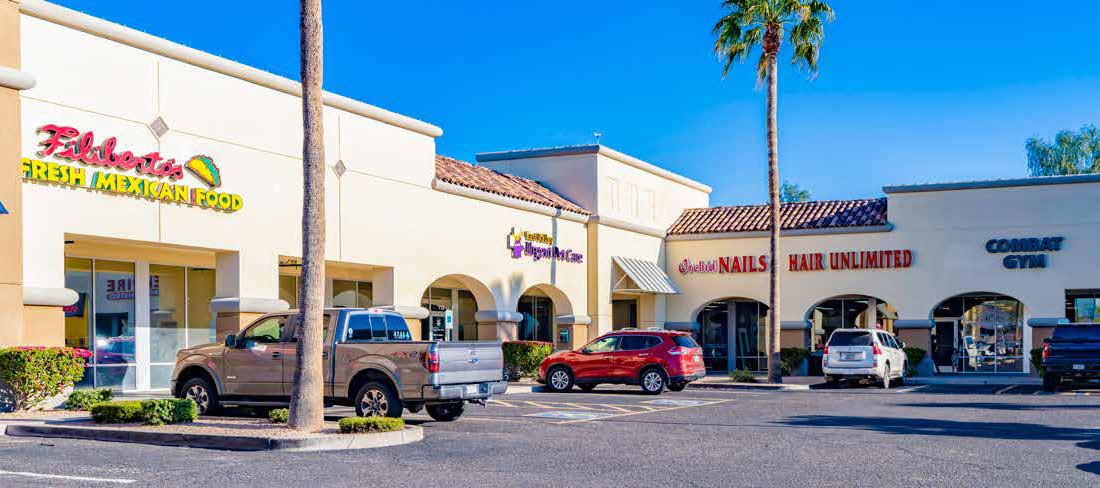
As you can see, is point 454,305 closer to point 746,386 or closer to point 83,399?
point 746,386

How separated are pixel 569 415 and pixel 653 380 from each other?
7.41 meters

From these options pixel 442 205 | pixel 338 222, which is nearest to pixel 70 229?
pixel 338 222

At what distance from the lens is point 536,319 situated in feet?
118

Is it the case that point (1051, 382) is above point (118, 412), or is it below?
below

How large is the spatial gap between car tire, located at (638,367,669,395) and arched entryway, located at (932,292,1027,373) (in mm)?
15031

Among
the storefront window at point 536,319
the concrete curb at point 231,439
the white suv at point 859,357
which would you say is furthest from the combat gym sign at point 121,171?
the white suv at point 859,357

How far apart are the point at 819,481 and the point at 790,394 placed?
53.5ft

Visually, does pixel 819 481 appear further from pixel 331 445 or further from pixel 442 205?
pixel 442 205

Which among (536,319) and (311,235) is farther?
(536,319)

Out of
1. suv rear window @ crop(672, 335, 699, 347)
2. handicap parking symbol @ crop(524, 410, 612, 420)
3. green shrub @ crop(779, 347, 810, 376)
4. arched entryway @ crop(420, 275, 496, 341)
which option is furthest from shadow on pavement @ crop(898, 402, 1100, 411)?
green shrub @ crop(779, 347, 810, 376)

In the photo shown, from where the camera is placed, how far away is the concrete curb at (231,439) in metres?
13.5

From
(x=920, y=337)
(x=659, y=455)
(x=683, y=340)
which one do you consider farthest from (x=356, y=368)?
(x=920, y=337)

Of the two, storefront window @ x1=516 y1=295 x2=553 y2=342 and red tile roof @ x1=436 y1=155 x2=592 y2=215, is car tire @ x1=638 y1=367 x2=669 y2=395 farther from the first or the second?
storefront window @ x1=516 y1=295 x2=553 y2=342

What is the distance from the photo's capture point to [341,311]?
17375 millimetres
